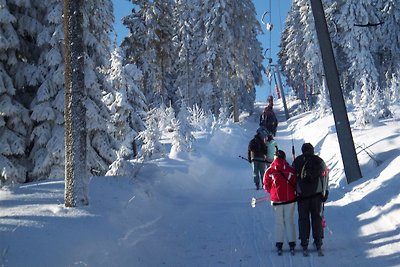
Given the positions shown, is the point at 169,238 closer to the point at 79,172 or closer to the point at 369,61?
the point at 79,172

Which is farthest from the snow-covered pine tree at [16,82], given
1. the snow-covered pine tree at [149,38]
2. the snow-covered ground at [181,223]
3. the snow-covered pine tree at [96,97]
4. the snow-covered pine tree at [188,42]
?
the snow-covered pine tree at [188,42]

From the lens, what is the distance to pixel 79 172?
7.48m

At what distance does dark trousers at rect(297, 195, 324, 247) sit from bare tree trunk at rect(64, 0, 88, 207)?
383 cm

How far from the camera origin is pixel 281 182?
7.26m

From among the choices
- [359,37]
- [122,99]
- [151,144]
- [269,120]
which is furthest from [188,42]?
[151,144]

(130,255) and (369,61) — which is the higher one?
(369,61)

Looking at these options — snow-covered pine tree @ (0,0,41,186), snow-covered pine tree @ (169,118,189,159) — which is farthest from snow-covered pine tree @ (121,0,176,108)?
snow-covered pine tree @ (0,0,41,186)

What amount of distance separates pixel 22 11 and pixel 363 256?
13.0 metres

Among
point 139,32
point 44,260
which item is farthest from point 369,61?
point 44,260

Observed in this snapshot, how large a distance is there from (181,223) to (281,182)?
2.81m

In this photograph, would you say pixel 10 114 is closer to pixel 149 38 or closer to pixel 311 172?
pixel 311 172

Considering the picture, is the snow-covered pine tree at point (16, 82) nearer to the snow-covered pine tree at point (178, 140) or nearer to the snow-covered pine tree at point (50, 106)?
the snow-covered pine tree at point (50, 106)

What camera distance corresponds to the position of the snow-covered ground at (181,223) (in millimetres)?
6160

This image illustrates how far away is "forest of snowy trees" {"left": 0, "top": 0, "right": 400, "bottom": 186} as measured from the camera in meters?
13.8
